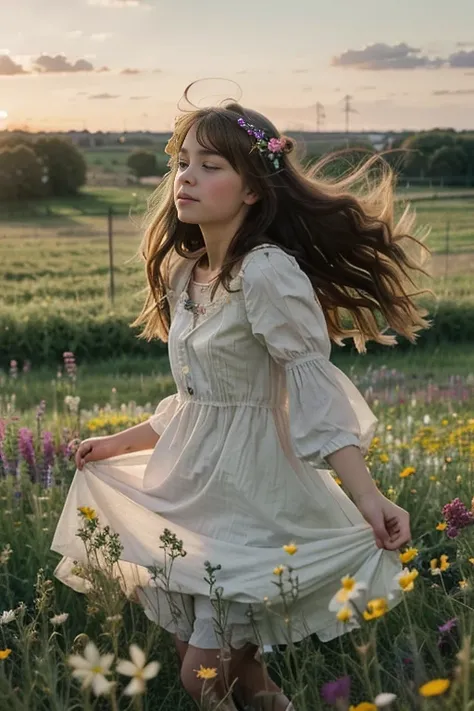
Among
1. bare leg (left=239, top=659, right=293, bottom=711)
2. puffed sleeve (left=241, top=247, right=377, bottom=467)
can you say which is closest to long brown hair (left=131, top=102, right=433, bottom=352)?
puffed sleeve (left=241, top=247, right=377, bottom=467)

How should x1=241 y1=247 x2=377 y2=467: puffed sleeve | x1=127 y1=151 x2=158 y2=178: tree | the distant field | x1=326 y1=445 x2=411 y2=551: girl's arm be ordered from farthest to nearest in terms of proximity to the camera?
x1=127 y1=151 x2=158 y2=178: tree
the distant field
x1=241 y1=247 x2=377 y2=467: puffed sleeve
x1=326 y1=445 x2=411 y2=551: girl's arm

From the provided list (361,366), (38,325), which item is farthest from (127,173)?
(361,366)

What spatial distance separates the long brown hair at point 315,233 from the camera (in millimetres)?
2801

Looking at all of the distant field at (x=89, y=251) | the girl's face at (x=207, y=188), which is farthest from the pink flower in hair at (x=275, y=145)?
the distant field at (x=89, y=251)

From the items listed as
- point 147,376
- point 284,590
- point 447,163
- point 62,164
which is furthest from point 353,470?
point 447,163

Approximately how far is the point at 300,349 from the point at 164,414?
2.09 feet

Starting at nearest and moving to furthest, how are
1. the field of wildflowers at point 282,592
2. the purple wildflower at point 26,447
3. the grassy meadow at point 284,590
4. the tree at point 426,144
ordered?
1. the field of wildflowers at point 282,592
2. the grassy meadow at point 284,590
3. the purple wildflower at point 26,447
4. the tree at point 426,144

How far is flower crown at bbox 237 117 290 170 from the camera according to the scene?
2.79m

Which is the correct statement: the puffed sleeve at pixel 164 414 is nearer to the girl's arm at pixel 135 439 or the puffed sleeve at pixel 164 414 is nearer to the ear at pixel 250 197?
the girl's arm at pixel 135 439

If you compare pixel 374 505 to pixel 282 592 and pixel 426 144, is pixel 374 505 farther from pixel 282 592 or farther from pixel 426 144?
pixel 426 144

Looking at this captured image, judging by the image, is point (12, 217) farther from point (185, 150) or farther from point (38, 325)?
point (185, 150)

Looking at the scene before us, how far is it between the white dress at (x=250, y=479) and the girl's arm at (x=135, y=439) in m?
0.08

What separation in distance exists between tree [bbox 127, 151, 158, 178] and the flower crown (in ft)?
86.7

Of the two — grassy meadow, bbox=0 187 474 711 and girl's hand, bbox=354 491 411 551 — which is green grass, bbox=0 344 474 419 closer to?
grassy meadow, bbox=0 187 474 711
